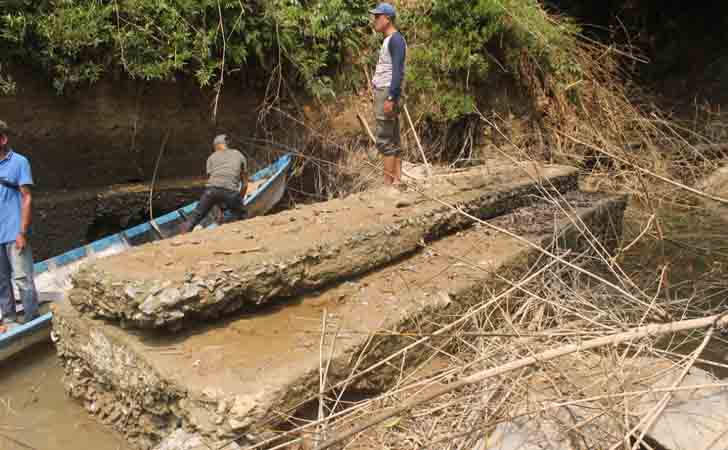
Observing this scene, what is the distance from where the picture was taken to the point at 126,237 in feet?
19.6

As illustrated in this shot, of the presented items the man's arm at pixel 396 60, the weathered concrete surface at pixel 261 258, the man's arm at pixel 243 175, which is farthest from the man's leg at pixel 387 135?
the man's arm at pixel 243 175

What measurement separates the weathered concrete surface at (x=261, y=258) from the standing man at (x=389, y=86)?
0.83 metres

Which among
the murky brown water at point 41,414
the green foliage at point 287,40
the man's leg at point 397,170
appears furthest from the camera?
the green foliage at point 287,40

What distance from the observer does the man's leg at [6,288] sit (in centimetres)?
445

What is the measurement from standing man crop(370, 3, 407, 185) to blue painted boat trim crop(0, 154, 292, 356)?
1.83m

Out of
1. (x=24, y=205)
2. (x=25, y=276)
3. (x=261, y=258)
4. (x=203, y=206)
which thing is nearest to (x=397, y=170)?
(x=203, y=206)

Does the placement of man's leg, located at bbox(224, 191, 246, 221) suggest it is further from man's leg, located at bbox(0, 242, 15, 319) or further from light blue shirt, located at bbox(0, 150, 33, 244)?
man's leg, located at bbox(0, 242, 15, 319)

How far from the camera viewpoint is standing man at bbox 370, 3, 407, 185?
534cm

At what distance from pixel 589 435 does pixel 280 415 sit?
4.68 feet

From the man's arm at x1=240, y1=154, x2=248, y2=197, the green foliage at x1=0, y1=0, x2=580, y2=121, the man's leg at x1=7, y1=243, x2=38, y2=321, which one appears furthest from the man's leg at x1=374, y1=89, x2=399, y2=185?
the man's leg at x1=7, y1=243, x2=38, y2=321

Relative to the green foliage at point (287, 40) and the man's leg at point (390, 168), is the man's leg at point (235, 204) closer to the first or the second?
the man's leg at point (390, 168)

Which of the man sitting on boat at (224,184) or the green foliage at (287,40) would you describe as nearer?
the man sitting on boat at (224,184)

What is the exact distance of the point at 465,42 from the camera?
8.59m

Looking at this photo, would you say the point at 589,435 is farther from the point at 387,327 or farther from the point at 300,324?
the point at 300,324
